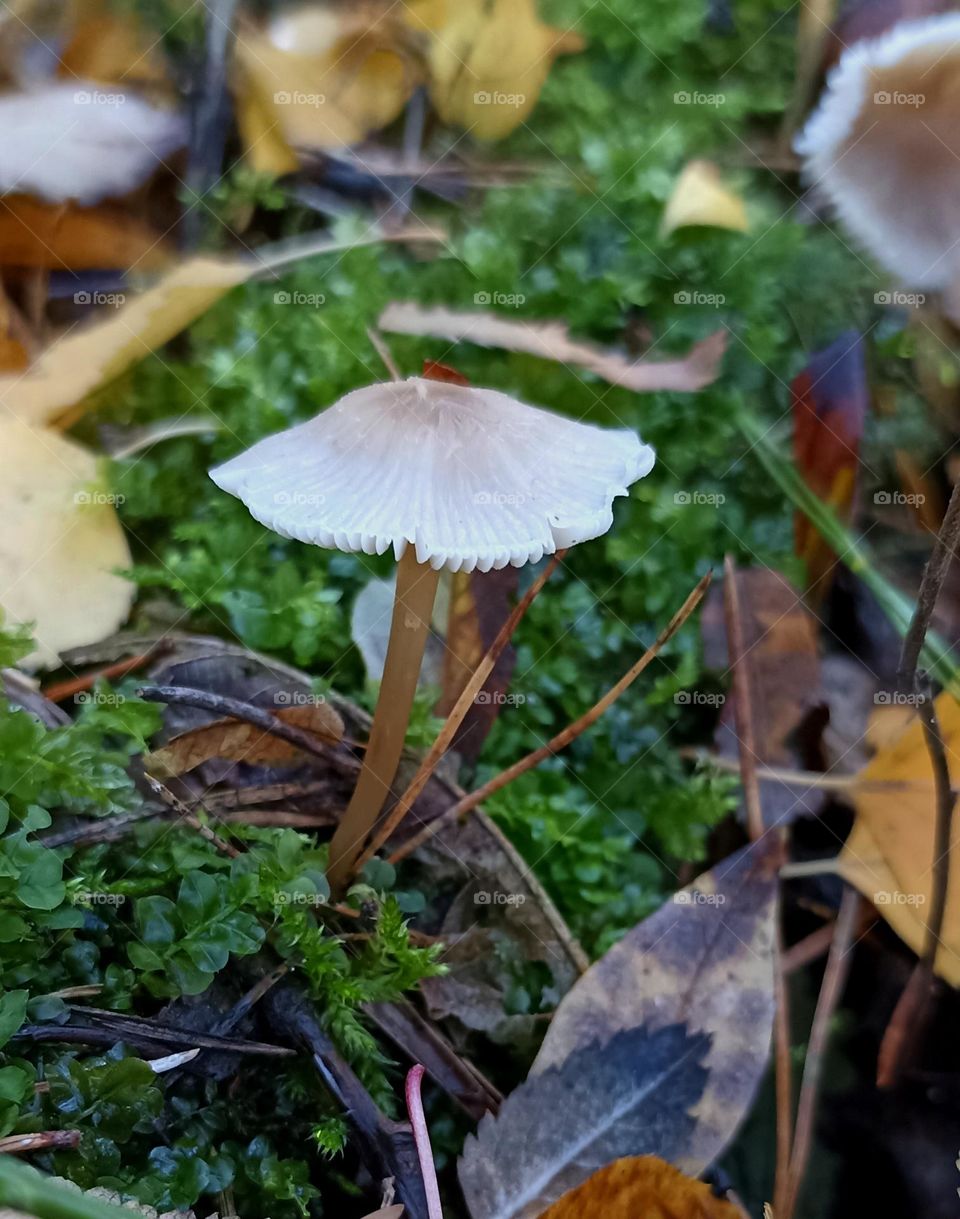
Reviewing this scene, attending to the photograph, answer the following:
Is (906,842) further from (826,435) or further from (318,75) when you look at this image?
(318,75)

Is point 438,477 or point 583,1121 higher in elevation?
point 438,477

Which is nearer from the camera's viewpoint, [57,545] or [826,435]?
[57,545]

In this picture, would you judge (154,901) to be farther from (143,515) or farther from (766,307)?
(766,307)

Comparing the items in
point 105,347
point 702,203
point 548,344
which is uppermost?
point 702,203

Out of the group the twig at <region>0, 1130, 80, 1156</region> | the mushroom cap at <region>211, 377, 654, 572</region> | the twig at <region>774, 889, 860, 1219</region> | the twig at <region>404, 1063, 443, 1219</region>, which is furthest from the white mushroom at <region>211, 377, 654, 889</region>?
the twig at <region>774, 889, 860, 1219</region>

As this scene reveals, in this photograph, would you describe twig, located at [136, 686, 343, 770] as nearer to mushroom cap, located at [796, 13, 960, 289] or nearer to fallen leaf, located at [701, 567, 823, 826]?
fallen leaf, located at [701, 567, 823, 826]

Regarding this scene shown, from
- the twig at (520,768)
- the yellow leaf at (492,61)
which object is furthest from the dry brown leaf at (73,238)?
the twig at (520,768)

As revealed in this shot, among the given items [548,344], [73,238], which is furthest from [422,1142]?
[73,238]
